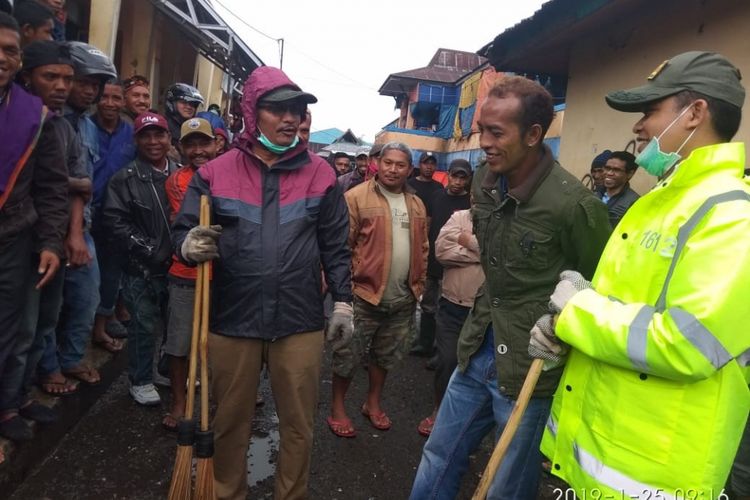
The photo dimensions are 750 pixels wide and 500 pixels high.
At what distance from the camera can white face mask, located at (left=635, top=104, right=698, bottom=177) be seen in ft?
4.89

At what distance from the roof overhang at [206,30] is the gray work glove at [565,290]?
26.6 ft

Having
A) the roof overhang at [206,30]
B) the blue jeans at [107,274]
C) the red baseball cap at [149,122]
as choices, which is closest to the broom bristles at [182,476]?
the blue jeans at [107,274]

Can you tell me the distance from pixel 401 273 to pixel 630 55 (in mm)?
3739

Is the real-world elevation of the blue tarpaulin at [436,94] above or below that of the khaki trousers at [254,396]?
above

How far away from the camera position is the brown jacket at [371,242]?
3492 mm

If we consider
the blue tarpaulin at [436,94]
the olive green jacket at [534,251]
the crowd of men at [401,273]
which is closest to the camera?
the crowd of men at [401,273]

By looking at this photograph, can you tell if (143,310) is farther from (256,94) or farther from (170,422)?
(256,94)

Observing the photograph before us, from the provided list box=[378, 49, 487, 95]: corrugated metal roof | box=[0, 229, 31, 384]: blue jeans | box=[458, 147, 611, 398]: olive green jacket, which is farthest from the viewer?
box=[378, 49, 487, 95]: corrugated metal roof

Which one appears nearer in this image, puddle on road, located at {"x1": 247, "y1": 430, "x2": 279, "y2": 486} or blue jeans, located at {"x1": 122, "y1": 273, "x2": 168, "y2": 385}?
puddle on road, located at {"x1": 247, "y1": 430, "x2": 279, "y2": 486}

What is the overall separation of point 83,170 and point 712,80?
318 centimetres

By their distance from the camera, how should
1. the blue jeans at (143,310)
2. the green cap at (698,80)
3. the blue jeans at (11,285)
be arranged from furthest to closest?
the blue jeans at (143,310)
the blue jeans at (11,285)
the green cap at (698,80)

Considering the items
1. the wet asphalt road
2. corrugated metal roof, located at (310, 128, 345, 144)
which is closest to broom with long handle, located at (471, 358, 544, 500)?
the wet asphalt road

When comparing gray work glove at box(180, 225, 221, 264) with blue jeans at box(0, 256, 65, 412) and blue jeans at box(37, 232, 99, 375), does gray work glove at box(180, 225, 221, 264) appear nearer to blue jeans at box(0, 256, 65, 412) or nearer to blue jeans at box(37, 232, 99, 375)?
blue jeans at box(0, 256, 65, 412)

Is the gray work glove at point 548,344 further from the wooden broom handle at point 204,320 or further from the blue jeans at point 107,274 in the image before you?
the blue jeans at point 107,274
